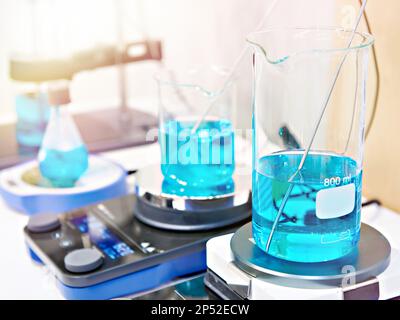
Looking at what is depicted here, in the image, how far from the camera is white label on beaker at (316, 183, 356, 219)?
855 millimetres

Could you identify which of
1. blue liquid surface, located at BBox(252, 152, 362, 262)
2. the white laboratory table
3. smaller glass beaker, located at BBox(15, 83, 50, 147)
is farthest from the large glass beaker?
smaller glass beaker, located at BBox(15, 83, 50, 147)

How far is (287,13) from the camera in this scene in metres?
1.44

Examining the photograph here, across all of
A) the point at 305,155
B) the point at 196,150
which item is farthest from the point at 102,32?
the point at 305,155

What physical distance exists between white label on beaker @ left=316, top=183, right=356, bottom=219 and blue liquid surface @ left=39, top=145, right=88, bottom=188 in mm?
664

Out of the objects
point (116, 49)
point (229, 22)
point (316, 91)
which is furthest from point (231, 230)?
point (116, 49)

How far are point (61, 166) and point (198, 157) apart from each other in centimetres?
35

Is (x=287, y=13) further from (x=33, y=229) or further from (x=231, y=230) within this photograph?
(x=33, y=229)

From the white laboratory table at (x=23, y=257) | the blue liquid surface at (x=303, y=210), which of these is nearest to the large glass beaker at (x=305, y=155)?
the blue liquid surface at (x=303, y=210)

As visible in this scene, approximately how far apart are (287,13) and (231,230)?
1.93 feet

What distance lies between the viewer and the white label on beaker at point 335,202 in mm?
855

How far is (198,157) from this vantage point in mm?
1158

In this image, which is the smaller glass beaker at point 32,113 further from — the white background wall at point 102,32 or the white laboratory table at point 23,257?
the white laboratory table at point 23,257

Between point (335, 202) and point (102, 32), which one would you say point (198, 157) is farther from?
point (102, 32)
